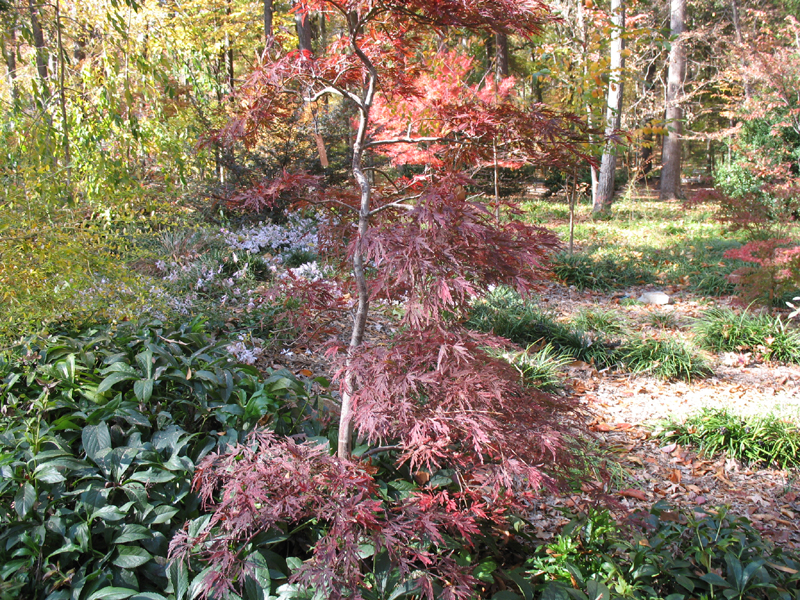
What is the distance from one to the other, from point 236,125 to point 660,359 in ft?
12.1

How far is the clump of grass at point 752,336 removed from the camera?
425 cm

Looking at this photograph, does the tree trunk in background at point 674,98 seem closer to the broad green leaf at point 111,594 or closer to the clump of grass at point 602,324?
the clump of grass at point 602,324

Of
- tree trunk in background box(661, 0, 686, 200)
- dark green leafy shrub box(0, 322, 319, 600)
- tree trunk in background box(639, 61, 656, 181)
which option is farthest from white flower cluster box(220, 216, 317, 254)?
tree trunk in background box(661, 0, 686, 200)

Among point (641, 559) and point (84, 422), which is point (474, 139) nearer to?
point (641, 559)

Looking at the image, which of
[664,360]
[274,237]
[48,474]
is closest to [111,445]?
[48,474]

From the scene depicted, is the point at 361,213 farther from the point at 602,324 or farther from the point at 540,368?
the point at 602,324

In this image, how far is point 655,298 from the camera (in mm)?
5641

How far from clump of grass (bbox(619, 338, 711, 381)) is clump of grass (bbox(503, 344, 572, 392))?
0.57m

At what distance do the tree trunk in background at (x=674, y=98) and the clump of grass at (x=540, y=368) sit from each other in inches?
418

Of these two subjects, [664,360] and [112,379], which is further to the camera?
[664,360]

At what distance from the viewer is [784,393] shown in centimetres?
376

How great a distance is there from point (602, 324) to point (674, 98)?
10037 millimetres

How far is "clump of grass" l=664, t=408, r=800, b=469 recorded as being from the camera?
117 inches

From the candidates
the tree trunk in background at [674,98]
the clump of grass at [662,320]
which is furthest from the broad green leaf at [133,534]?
the tree trunk in background at [674,98]
